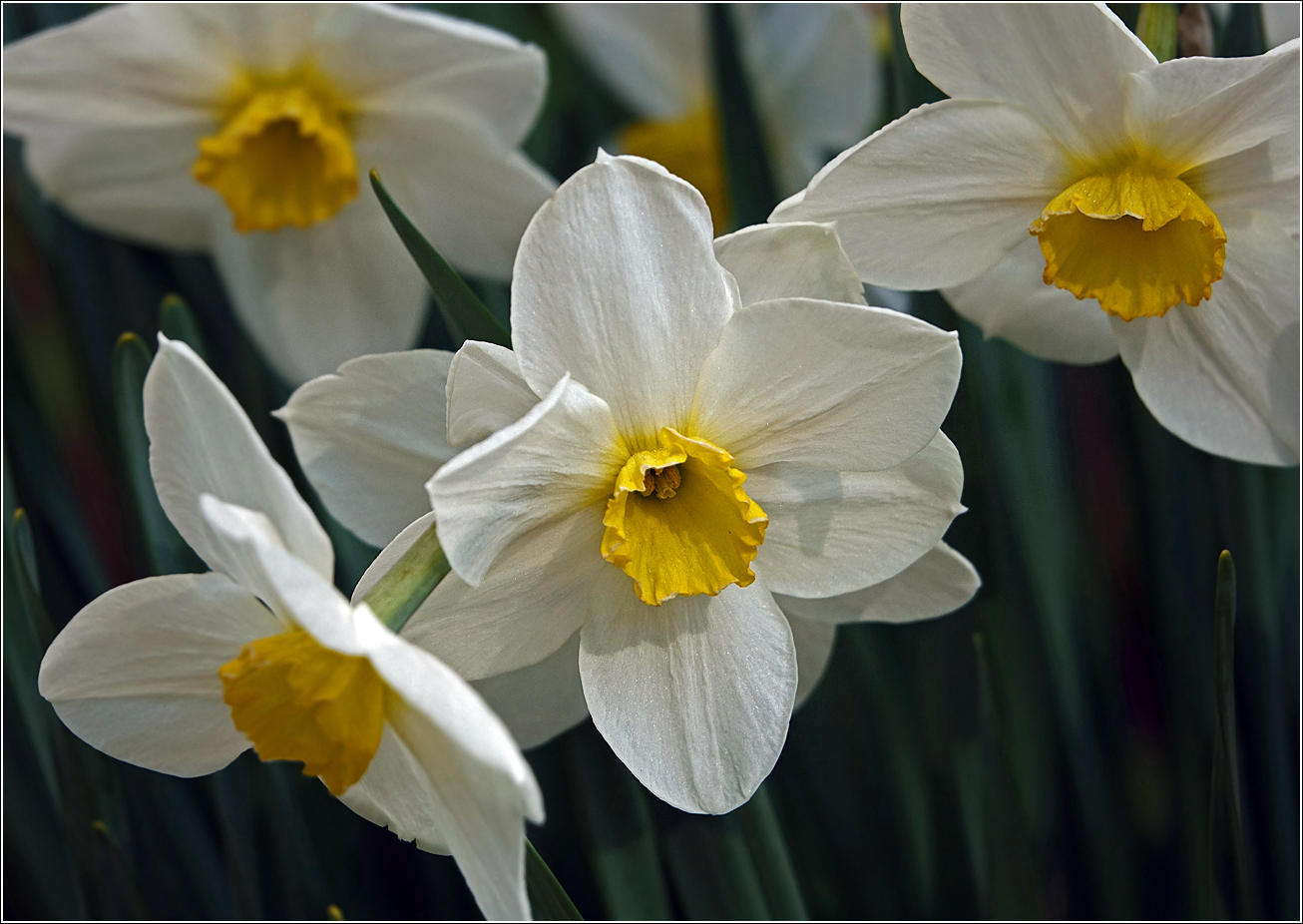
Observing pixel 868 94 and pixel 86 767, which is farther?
pixel 868 94

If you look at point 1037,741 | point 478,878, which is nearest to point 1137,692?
point 1037,741

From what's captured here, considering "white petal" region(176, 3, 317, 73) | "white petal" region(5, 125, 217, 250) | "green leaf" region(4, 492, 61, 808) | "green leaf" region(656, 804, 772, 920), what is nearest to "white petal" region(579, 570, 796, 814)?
"green leaf" region(656, 804, 772, 920)

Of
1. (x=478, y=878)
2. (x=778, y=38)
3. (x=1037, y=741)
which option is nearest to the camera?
(x=478, y=878)

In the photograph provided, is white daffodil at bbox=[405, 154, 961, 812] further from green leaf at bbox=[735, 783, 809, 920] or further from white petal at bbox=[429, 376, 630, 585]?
green leaf at bbox=[735, 783, 809, 920]

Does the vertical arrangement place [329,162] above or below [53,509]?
above

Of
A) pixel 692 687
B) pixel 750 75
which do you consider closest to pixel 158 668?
pixel 692 687

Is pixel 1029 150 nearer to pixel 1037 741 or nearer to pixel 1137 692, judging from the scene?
pixel 1037 741

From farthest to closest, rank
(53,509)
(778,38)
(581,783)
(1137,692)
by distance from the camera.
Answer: (778,38), (1137,692), (53,509), (581,783)
